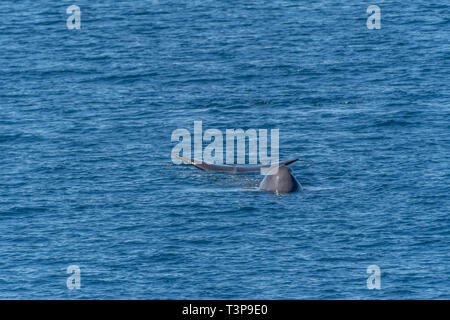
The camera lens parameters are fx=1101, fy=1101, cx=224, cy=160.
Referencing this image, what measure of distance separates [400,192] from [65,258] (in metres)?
28.4

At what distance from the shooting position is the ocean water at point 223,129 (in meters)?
75.0

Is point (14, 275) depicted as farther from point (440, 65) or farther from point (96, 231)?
point (440, 65)

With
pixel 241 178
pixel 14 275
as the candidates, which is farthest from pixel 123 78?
pixel 14 275

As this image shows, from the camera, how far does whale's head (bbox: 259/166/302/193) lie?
289 feet

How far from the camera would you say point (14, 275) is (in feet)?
245
